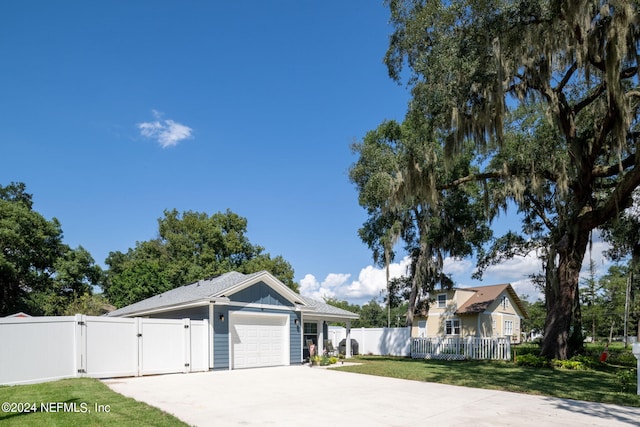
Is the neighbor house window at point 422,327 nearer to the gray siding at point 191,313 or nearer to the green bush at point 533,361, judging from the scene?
the green bush at point 533,361

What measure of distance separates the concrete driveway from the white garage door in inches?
136

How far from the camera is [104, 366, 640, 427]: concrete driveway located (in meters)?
6.38

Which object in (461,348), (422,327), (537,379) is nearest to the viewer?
(537,379)

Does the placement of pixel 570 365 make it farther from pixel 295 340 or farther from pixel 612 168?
pixel 295 340

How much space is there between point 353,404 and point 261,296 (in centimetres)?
819

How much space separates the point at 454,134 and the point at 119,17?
10018mm

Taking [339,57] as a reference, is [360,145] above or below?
below

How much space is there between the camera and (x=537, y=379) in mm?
11281

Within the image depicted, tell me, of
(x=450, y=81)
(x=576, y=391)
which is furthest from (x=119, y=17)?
(x=576, y=391)

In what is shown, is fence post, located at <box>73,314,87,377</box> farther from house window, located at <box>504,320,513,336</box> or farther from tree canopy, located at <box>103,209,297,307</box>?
house window, located at <box>504,320,513,336</box>

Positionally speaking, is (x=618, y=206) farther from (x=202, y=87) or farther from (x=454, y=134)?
(x=202, y=87)

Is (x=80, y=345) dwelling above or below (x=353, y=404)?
above

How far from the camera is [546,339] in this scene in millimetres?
15305

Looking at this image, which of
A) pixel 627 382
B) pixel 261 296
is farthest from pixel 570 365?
pixel 261 296
